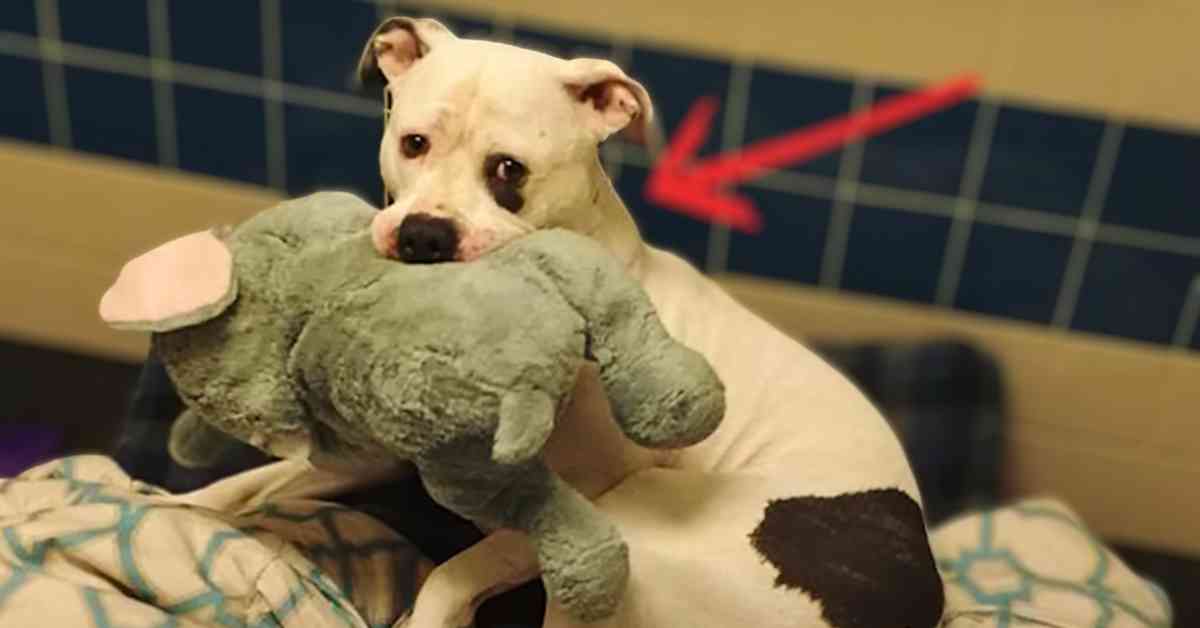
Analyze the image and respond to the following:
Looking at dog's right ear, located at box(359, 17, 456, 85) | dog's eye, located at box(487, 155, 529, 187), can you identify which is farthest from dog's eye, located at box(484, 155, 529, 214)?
dog's right ear, located at box(359, 17, 456, 85)

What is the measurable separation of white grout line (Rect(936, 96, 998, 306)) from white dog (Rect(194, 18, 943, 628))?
27.6 inches

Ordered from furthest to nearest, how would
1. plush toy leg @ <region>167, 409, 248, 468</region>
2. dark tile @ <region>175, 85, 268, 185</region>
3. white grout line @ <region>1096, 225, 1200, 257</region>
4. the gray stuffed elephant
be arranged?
dark tile @ <region>175, 85, 268, 185</region> → white grout line @ <region>1096, 225, 1200, 257</region> → plush toy leg @ <region>167, 409, 248, 468</region> → the gray stuffed elephant

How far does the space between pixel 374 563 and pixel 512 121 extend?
360 millimetres

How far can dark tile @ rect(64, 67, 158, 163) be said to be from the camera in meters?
1.89

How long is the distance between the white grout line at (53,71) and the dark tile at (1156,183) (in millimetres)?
1276

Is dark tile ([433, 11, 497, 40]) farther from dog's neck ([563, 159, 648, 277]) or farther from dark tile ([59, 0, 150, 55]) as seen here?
dog's neck ([563, 159, 648, 277])

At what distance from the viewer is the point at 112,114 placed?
75.0 inches

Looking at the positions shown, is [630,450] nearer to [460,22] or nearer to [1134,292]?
[460,22]

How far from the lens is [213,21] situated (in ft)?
5.96

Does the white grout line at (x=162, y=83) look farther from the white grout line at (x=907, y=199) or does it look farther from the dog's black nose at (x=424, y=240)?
the dog's black nose at (x=424, y=240)

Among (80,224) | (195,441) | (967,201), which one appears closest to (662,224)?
(967,201)

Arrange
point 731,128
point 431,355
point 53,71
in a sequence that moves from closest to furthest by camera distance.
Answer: point 431,355
point 731,128
point 53,71

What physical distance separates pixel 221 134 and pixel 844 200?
775 millimetres

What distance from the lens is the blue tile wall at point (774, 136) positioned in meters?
1.73
